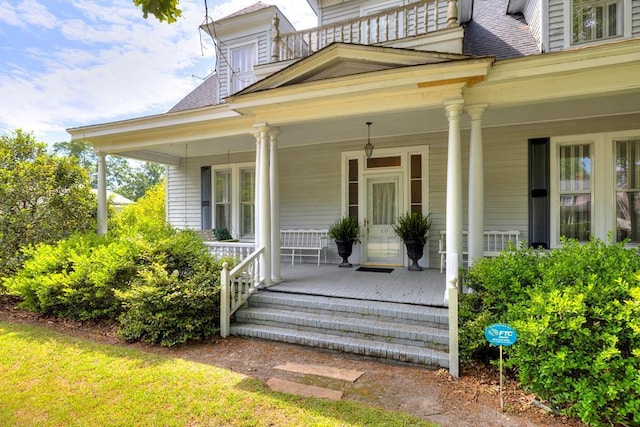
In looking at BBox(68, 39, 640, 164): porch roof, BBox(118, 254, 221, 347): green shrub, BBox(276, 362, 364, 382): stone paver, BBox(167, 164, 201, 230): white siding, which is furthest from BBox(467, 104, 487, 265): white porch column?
BBox(167, 164, 201, 230): white siding

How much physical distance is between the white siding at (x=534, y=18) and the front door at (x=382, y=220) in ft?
10.4

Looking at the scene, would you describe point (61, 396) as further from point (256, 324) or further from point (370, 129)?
point (370, 129)

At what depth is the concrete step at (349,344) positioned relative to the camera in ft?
11.3

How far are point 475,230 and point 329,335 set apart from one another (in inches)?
91.7

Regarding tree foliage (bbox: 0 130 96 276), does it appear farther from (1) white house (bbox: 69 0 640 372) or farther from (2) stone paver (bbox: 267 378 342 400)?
(2) stone paver (bbox: 267 378 342 400)

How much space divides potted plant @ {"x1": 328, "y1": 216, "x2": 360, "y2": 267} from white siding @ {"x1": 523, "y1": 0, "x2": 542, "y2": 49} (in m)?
4.32

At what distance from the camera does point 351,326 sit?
399 centimetres

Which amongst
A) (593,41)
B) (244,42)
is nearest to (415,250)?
(593,41)

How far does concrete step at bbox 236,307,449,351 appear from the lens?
3658 millimetres

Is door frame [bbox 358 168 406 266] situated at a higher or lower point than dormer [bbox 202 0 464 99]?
lower

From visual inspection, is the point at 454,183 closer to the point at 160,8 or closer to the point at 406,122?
the point at 406,122

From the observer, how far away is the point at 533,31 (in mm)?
5543

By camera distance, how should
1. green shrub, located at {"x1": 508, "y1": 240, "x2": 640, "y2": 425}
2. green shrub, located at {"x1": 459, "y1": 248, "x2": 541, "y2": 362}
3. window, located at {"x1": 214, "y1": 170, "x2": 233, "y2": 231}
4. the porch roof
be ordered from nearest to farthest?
green shrub, located at {"x1": 508, "y1": 240, "x2": 640, "y2": 425} < green shrub, located at {"x1": 459, "y1": 248, "x2": 541, "y2": 362} < the porch roof < window, located at {"x1": 214, "y1": 170, "x2": 233, "y2": 231}

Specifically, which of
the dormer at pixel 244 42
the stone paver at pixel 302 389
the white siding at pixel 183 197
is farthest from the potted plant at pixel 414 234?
the white siding at pixel 183 197
